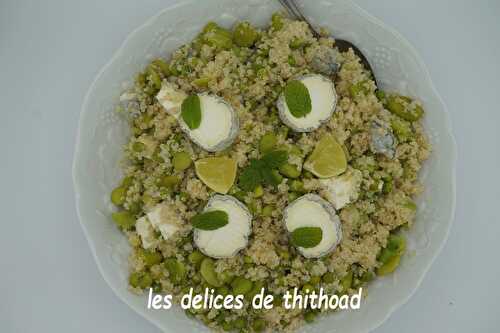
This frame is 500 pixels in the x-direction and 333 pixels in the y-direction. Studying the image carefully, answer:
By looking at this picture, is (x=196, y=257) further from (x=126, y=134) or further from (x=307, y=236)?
(x=126, y=134)

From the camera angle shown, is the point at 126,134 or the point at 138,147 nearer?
the point at 138,147

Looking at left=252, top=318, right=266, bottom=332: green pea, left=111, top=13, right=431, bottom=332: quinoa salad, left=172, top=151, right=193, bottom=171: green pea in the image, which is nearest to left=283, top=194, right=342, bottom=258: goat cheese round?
left=111, top=13, right=431, bottom=332: quinoa salad

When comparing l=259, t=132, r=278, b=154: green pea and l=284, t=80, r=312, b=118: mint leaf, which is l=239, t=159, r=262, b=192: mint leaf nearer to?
l=259, t=132, r=278, b=154: green pea

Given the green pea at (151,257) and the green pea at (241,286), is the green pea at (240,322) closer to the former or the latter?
the green pea at (241,286)

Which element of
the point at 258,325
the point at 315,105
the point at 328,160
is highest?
the point at 315,105

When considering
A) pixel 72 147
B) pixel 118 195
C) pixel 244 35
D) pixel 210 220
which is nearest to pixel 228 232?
pixel 210 220

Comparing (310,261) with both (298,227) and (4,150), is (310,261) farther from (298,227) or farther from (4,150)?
(4,150)

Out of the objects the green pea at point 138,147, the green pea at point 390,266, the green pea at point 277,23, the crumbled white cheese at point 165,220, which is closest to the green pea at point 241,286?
the crumbled white cheese at point 165,220
